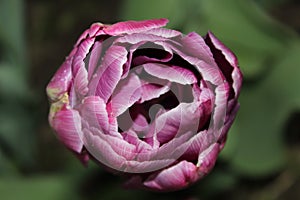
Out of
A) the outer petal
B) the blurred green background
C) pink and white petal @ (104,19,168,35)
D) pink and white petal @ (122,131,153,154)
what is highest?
pink and white petal @ (104,19,168,35)

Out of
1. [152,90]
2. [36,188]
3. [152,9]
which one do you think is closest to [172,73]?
[152,90]

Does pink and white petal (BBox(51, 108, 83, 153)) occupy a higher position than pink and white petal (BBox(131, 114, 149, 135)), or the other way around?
pink and white petal (BBox(131, 114, 149, 135))

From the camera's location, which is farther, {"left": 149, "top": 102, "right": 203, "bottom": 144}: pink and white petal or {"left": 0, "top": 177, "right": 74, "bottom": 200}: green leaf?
{"left": 0, "top": 177, "right": 74, "bottom": 200}: green leaf

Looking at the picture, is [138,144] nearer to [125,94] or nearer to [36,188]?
[125,94]

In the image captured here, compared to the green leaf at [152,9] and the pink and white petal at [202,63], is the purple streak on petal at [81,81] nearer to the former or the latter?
the pink and white petal at [202,63]

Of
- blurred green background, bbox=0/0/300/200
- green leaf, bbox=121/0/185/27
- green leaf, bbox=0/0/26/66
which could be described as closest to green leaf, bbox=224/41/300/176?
blurred green background, bbox=0/0/300/200

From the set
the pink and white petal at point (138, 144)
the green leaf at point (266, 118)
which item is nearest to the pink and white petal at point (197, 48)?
the pink and white petal at point (138, 144)

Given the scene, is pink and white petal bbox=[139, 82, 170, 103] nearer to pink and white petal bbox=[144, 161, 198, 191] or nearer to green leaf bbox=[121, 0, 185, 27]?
pink and white petal bbox=[144, 161, 198, 191]
